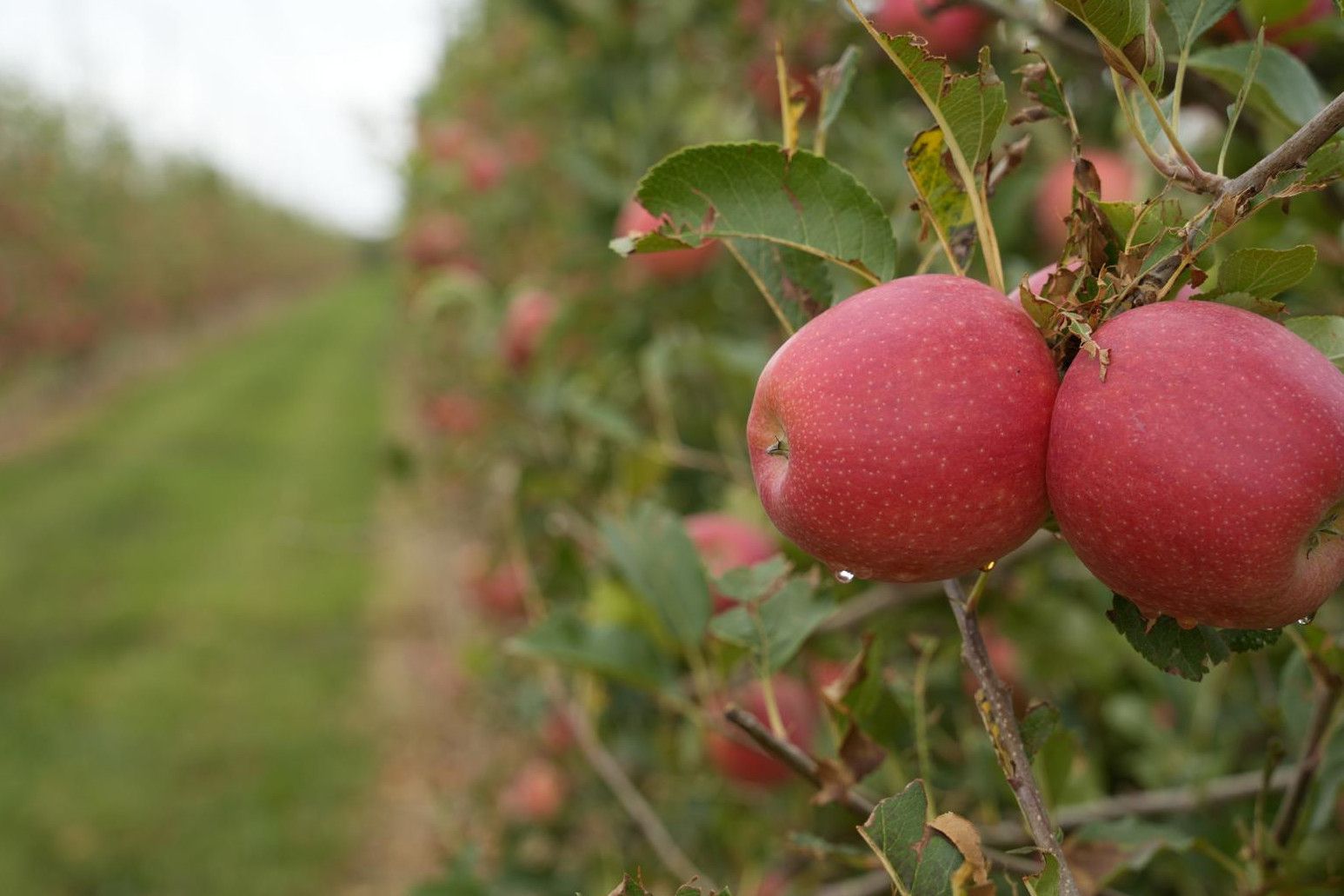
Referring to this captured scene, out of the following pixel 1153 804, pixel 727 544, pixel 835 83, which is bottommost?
pixel 1153 804

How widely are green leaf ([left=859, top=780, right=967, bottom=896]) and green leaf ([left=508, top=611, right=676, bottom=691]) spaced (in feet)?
1.61

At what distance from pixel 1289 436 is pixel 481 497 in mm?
4549

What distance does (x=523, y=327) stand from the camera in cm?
231

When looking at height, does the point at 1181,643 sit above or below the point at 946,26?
below

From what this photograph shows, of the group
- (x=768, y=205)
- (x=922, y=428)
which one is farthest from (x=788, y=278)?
(x=922, y=428)

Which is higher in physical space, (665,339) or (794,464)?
(665,339)

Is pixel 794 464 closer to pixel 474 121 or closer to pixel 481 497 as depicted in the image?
pixel 481 497

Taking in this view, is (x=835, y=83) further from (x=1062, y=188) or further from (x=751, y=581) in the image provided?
(x=1062, y=188)

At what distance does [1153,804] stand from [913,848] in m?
0.58

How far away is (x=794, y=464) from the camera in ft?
1.76

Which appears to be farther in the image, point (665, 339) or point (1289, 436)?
point (665, 339)

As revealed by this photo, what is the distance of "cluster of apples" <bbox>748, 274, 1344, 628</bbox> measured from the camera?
0.46 meters

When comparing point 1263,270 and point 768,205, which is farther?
point 768,205

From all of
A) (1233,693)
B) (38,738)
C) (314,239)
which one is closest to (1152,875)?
(1233,693)
